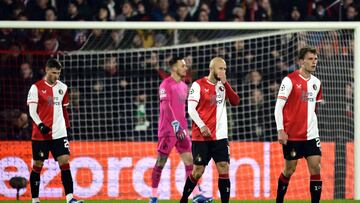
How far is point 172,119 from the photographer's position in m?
12.9

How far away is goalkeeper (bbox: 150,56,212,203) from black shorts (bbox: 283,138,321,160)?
212cm

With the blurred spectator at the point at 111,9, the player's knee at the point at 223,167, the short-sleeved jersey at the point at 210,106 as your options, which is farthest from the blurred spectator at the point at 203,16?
the player's knee at the point at 223,167

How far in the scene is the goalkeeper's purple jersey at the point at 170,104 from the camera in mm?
12891

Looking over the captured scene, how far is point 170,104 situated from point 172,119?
20 cm

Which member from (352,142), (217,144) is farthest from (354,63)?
(217,144)

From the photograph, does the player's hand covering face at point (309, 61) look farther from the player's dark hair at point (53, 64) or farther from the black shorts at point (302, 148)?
the player's dark hair at point (53, 64)

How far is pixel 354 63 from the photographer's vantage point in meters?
13.8

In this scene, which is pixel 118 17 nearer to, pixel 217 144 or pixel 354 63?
pixel 354 63

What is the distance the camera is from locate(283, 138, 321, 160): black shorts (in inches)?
432

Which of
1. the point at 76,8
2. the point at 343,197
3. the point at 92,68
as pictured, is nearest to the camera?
the point at 343,197

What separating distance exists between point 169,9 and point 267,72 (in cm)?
264

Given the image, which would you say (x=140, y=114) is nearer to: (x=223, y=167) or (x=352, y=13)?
(x=223, y=167)

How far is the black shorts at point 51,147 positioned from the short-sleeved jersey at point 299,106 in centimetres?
268

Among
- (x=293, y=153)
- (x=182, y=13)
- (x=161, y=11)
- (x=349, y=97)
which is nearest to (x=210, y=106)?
(x=293, y=153)
